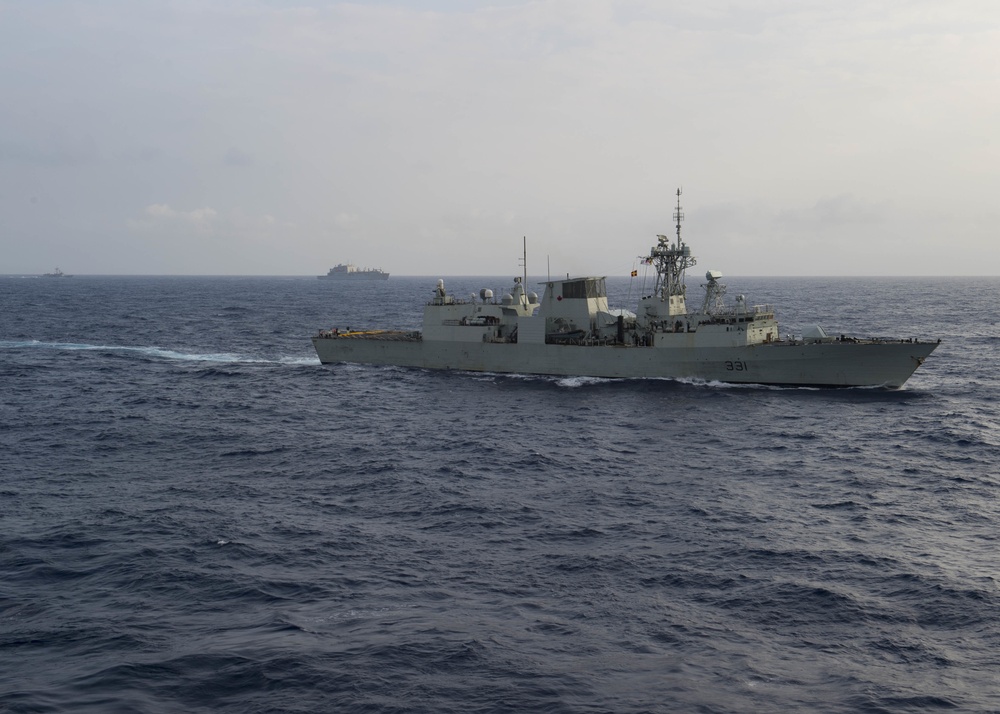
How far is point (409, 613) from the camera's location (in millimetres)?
19266

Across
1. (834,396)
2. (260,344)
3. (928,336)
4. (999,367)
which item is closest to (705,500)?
(834,396)

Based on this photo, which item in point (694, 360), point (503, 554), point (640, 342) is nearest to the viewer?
point (503, 554)

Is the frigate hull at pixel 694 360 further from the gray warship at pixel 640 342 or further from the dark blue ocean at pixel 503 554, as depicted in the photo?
the dark blue ocean at pixel 503 554

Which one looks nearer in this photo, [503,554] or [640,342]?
[503,554]

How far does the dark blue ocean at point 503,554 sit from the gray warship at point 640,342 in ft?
9.76

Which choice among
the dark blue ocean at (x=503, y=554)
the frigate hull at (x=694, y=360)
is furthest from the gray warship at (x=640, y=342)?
the dark blue ocean at (x=503, y=554)

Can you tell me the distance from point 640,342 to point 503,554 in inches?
1242

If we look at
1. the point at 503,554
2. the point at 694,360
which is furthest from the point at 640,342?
the point at 503,554

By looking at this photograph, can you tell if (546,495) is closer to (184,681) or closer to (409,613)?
(409,613)

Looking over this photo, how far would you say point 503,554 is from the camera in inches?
902

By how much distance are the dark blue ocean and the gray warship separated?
2.98 m

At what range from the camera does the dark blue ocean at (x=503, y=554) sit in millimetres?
16500

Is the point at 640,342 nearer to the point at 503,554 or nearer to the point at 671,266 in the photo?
the point at 671,266

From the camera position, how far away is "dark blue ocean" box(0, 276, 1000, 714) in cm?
1650
